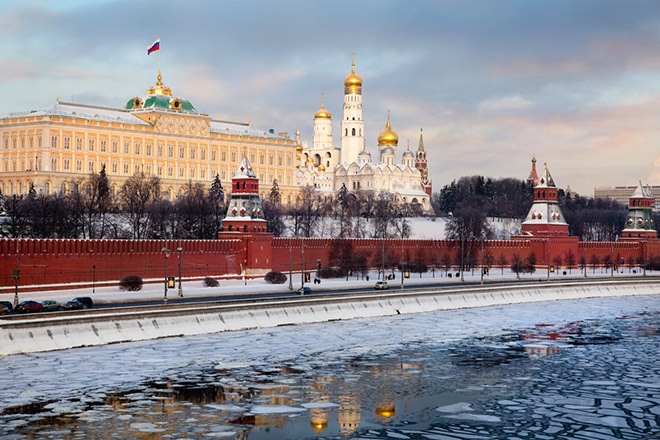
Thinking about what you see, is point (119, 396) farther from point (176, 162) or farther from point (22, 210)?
point (176, 162)

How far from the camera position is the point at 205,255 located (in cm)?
5953

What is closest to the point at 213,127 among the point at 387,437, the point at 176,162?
the point at 176,162

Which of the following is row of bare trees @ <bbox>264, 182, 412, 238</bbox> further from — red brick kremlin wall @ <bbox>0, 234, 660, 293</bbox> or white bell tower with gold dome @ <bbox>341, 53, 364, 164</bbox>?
white bell tower with gold dome @ <bbox>341, 53, 364, 164</bbox>

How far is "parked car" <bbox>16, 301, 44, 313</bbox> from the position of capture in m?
40.5

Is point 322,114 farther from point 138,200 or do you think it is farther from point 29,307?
point 29,307

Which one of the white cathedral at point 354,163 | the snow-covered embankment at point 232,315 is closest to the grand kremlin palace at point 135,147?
the white cathedral at point 354,163

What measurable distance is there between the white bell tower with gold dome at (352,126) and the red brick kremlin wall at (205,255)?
7496 centimetres

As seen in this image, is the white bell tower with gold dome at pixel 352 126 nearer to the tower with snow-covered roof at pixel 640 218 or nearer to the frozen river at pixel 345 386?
the tower with snow-covered roof at pixel 640 218

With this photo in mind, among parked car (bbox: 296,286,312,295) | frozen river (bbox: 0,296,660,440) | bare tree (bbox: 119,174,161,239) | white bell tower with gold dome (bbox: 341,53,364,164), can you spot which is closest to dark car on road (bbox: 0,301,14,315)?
frozen river (bbox: 0,296,660,440)

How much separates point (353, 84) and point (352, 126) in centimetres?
754

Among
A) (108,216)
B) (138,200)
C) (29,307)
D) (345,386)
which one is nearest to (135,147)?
(138,200)

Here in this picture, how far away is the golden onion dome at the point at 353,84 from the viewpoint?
15250 centimetres

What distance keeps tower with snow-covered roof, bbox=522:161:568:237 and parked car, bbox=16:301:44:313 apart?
49.3 meters

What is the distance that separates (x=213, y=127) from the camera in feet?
410
